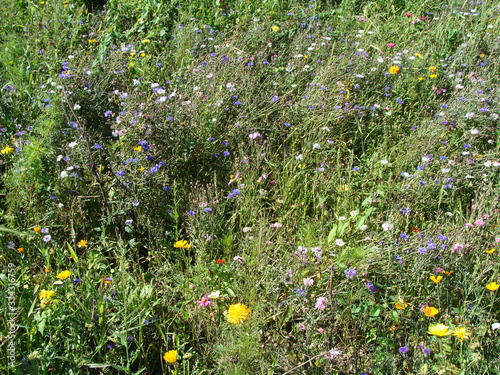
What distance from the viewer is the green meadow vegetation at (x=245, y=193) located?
191 cm

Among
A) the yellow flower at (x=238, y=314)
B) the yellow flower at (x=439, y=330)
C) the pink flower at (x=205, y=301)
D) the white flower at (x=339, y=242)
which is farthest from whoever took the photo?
the white flower at (x=339, y=242)

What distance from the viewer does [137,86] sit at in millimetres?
3537

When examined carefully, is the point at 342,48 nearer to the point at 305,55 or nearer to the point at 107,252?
the point at 305,55

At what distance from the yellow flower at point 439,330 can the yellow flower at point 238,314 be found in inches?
28.2

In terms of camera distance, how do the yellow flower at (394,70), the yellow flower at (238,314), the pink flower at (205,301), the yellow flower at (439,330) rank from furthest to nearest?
the yellow flower at (394,70) → the pink flower at (205,301) → the yellow flower at (238,314) → the yellow flower at (439,330)

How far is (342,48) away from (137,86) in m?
1.93

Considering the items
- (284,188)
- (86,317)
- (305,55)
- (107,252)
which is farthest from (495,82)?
(86,317)

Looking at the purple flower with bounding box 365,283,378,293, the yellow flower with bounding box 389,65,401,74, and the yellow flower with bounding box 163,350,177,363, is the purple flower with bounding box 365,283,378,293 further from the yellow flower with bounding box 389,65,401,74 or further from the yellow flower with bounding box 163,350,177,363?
the yellow flower with bounding box 389,65,401,74

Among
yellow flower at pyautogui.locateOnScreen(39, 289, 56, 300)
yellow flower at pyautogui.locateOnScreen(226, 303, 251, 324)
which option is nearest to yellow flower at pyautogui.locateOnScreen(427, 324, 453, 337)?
yellow flower at pyautogui.locateOnScreen(226, 303, 251, 324)

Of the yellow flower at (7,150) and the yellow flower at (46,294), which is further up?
the yellow flower at (7,150)

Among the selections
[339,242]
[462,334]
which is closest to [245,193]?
[339,242]

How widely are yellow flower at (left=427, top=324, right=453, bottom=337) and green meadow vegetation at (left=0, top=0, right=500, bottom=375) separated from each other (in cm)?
3

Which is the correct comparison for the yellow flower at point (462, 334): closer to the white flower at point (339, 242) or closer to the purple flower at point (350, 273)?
the purple flower at point (350, 273)

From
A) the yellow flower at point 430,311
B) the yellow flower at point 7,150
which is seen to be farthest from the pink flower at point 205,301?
the yellow flower at point 7,150
